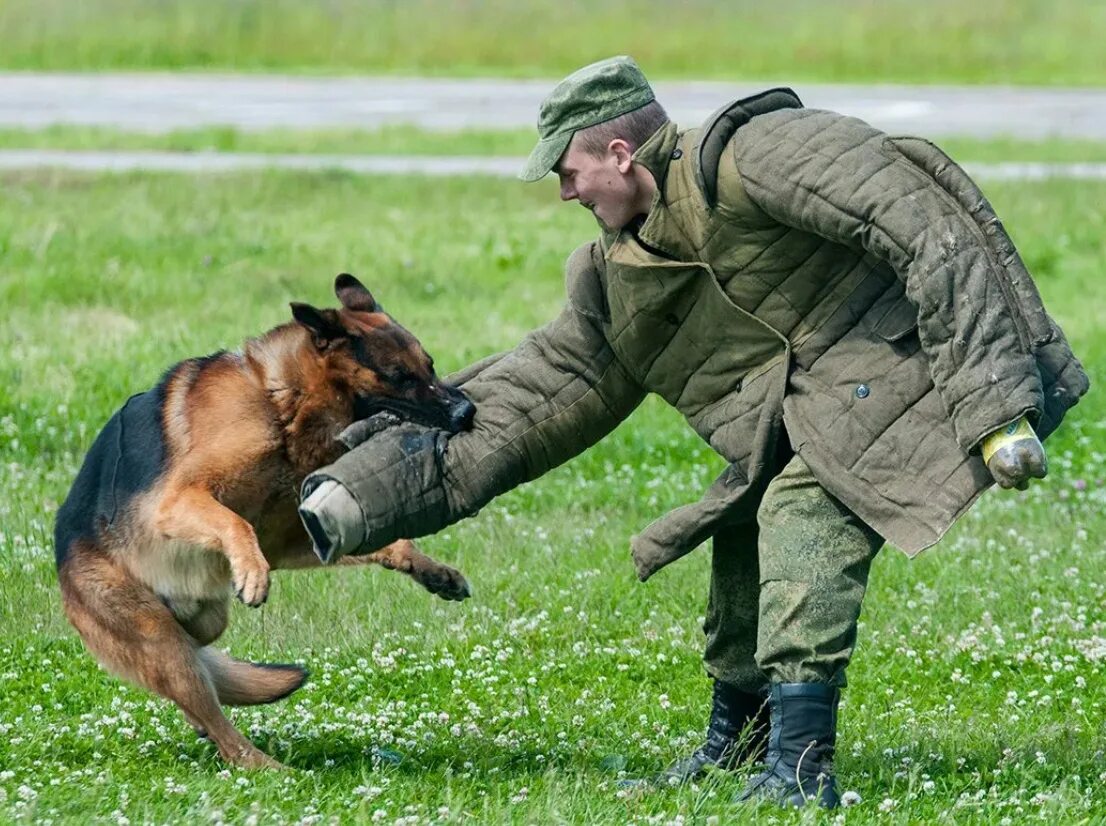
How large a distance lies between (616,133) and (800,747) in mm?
1735

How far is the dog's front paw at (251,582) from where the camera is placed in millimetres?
5184

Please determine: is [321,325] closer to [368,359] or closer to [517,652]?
[368,359]

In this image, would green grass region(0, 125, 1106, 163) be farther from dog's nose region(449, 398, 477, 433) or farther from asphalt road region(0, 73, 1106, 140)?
dog's nose region(449, 398, 477, 433)

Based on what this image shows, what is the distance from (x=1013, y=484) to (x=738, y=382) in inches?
36.1

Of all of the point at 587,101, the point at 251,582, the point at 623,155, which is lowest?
the point at 251,582

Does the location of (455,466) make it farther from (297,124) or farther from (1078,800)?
(297,124)

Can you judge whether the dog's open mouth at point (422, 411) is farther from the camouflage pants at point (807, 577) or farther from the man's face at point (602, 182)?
the camouflage pants at point (807, 577)

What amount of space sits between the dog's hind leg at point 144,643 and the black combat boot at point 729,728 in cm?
130

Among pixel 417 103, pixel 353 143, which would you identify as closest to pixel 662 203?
pixel 353 143

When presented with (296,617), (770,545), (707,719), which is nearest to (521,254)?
(296,617)

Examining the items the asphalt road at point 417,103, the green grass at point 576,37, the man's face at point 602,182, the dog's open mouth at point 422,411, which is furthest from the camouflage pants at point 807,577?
the green grass at point 576,37

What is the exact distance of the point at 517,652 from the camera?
6480mm

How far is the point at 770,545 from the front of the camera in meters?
4.75

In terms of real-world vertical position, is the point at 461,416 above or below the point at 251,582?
above
